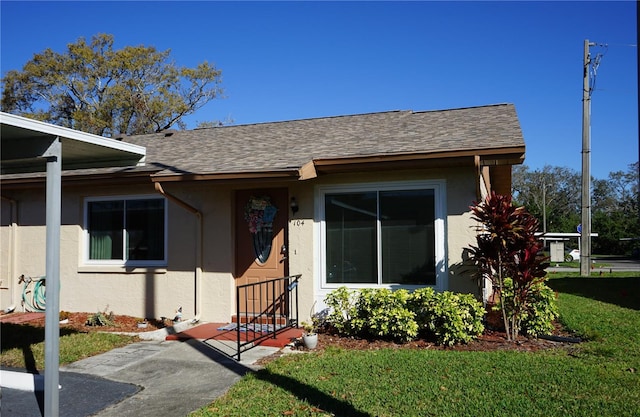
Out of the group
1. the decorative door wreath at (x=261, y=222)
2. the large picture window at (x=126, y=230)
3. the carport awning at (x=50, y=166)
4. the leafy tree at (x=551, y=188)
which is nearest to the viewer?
the carport awning at (x=50, y=166)

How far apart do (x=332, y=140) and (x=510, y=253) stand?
3864 millimetres

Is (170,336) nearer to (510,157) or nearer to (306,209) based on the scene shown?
(306,209)

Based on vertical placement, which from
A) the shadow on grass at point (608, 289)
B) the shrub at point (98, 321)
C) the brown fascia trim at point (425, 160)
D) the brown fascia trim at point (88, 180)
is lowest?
the shadow on grass at point (608, 289)

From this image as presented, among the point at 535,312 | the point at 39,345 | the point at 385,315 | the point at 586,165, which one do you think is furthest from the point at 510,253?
the point at 586,165

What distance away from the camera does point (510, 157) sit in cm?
727

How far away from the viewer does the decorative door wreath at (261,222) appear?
29.2ft

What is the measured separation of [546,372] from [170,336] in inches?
215

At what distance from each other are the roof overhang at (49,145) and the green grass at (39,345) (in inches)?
98.7

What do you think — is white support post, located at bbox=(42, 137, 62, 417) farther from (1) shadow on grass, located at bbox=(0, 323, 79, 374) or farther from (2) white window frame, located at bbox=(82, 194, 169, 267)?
(2) white window frame, located at bbox=(82, 194, 169, 267)

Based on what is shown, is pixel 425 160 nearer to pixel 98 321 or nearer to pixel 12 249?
pixel 98 321

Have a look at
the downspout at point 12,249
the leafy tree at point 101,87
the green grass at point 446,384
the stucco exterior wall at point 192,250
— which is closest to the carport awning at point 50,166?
the green grass at point 446,384

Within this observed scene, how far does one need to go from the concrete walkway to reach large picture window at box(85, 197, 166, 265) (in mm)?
2582

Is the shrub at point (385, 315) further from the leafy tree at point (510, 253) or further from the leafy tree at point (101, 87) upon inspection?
the leafy tree at point (101, 87)

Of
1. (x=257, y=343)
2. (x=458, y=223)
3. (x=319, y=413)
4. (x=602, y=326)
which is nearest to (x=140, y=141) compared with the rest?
(x=257, y=343)
